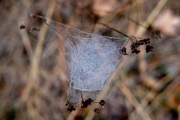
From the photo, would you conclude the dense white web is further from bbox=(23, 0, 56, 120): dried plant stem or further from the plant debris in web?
bbox=(23, 0, 56, 120): dried plant stem

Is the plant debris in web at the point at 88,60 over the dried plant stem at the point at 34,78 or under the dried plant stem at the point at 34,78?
under

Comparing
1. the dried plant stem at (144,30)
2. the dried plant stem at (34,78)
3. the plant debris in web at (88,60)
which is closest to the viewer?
the plant debris in web at (88,60)

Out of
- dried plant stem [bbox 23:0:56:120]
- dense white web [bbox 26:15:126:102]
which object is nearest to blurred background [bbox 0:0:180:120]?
dried plant stem [bbox 23:0:56:120]

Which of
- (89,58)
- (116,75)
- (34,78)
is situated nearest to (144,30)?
(116,75)

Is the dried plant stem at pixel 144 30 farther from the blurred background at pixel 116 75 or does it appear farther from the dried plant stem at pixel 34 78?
the dried plant stem at pixel 34 78

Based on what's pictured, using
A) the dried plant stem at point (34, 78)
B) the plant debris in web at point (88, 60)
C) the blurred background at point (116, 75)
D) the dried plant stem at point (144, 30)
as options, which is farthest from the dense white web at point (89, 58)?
the dried plant stem at point (34, 78)

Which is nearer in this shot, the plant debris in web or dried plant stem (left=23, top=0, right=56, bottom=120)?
the plant debris in web

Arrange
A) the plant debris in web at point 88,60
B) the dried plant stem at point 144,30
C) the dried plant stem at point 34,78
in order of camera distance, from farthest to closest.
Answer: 1. the dried plant stem at point 34,78
2. the dried plant stem at point 144,30
3. the plant debris in web at point 88,60
